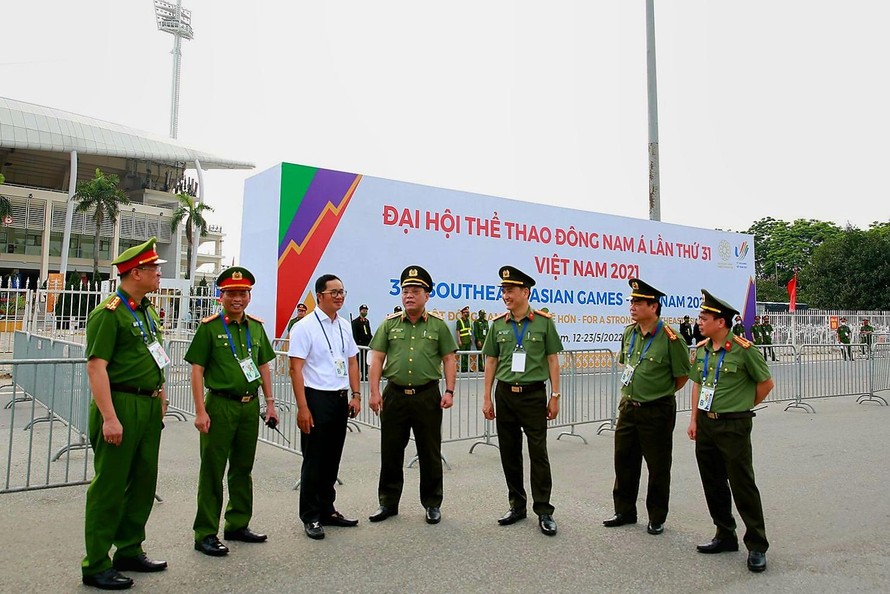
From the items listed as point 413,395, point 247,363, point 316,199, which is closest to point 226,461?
point 247,363

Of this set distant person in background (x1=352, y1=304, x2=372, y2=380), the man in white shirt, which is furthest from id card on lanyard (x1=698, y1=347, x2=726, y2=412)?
distant person in background (x1=352, y1=304, x2=372, y2=380)

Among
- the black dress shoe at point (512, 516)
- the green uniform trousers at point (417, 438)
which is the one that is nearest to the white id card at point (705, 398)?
the black dress shoe at point (512, 516)

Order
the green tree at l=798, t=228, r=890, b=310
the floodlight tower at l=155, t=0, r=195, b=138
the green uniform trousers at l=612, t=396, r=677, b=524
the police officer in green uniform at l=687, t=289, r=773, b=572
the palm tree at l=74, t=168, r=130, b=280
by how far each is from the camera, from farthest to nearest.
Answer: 1. the floodlight tower at l=155, t=0, r=195, b=138
2. the palm tree at l=74, t=168, r=130, b=280
3. the green tree at l=798, t=228, r=890, b=310
4. the green uniform trousers at l=612, t=396, r=677, b=524
5. the police officer in green uniform at l=687, t=289, r=773, b=572

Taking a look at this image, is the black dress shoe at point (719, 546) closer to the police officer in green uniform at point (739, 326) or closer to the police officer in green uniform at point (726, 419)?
the police officer in green uniform at point (726, 419)

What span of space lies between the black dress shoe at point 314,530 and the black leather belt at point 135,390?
1.44 metres

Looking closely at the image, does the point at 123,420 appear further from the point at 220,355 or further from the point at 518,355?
the point at 518,355

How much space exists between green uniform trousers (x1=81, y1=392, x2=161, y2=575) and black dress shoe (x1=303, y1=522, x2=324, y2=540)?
3.58ft

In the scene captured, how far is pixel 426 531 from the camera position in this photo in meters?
4.57

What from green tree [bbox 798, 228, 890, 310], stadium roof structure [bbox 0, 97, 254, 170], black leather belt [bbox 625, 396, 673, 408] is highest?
stadium roof structure [bbox 0, 97, 254, 170]

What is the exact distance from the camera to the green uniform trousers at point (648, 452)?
467cm

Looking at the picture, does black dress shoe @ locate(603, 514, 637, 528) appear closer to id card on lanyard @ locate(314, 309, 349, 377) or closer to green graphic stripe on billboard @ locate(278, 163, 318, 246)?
id card on lanyard @ locate(314, 309, 349, 377)

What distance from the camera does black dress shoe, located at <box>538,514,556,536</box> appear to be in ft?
14.8

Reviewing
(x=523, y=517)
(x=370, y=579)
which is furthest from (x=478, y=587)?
(x=523, y=517)

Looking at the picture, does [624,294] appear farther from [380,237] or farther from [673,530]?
[673,530]
